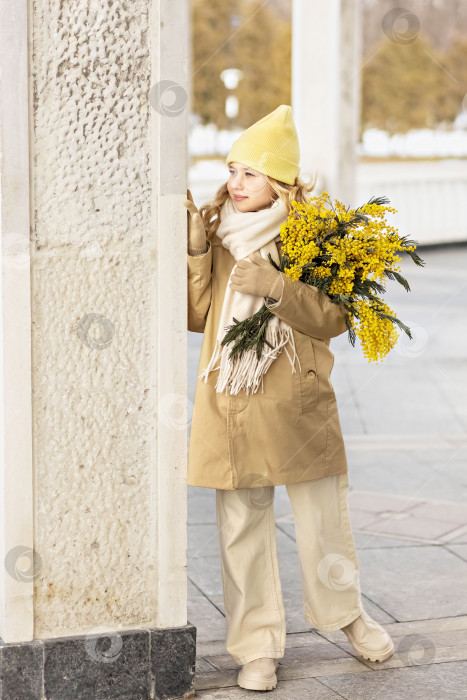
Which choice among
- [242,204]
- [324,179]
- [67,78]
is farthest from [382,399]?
[324,179]

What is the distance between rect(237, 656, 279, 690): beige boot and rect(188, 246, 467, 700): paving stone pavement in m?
0.03

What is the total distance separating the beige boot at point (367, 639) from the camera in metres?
3.47

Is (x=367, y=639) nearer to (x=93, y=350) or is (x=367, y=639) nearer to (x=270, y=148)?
(x=93, y=350)

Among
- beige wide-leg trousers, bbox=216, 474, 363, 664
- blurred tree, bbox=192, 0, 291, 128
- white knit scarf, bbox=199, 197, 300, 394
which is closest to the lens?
white knit scarf, bbox=199, 197, 300, 394

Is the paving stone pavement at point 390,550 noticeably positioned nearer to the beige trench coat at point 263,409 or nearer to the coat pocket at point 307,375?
the beige trench coat at point 263,409

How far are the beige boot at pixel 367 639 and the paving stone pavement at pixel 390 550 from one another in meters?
→ 0.03

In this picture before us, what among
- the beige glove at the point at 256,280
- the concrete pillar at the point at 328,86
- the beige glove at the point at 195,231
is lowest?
the beige glove at the point at 256,280

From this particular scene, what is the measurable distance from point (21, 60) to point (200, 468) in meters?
1.25

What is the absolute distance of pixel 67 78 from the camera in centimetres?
291

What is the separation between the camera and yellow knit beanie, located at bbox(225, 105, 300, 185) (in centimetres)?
319

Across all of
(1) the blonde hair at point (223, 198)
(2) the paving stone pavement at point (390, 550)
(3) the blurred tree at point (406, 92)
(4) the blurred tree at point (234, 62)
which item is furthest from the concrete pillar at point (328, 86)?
(3) the blurred tree at point (406, 92)

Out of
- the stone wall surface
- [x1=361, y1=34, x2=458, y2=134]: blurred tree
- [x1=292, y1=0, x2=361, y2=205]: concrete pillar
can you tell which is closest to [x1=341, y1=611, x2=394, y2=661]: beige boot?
the stone wall surface

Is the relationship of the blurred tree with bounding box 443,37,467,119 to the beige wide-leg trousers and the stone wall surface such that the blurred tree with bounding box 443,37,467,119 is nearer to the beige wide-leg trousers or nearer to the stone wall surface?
the beige wide-leg trousers

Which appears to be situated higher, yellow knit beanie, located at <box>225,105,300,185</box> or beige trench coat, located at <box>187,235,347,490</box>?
yellow knit beanie, located at <box>225,105,300,185</box>
